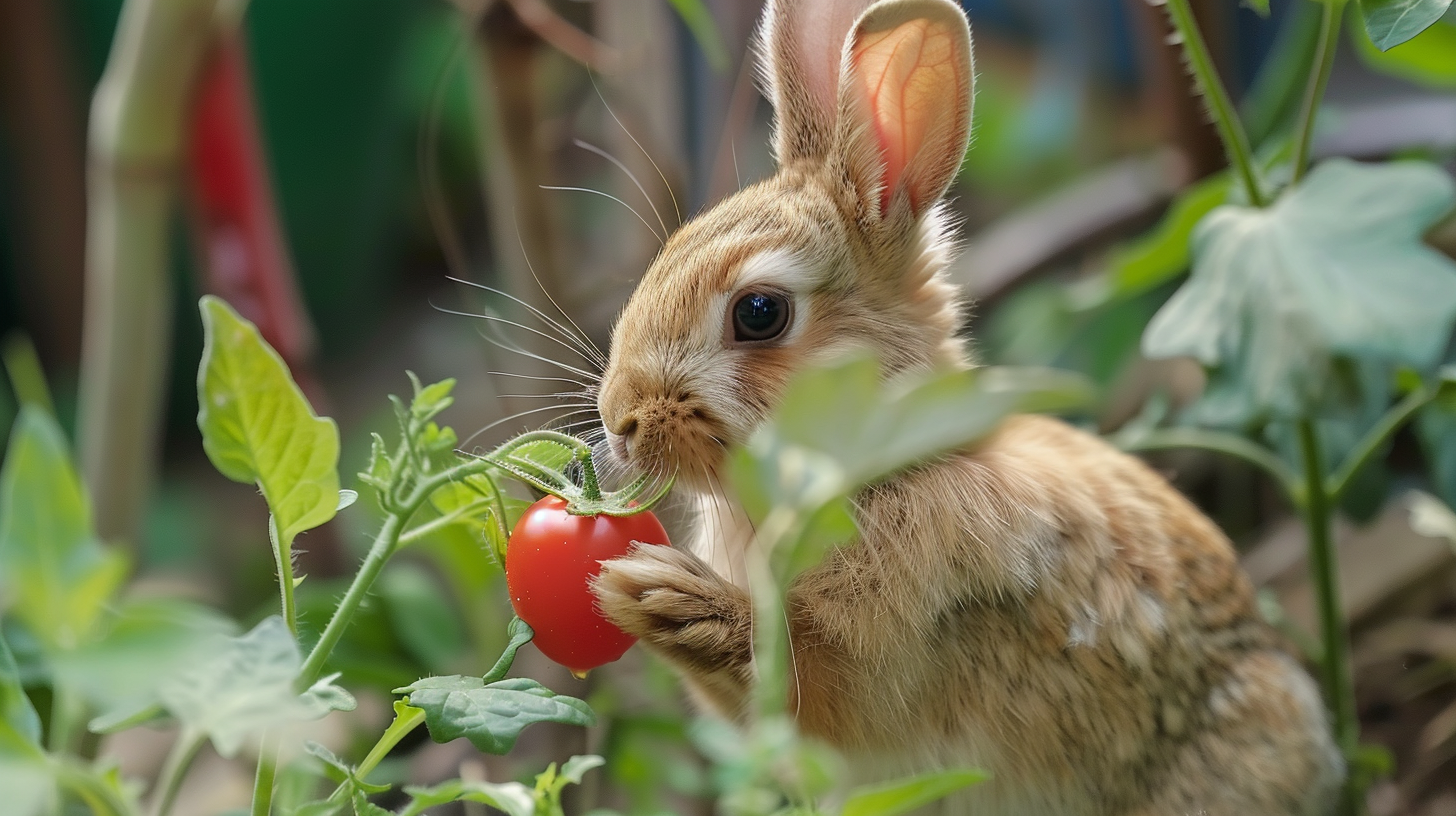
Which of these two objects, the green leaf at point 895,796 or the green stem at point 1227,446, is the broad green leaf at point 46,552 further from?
the green stem at point 1227,446

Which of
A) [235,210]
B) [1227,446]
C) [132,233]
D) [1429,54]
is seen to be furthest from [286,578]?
[1429,54]

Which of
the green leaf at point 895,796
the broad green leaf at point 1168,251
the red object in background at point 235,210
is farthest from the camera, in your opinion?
the red object in background at point 235,210

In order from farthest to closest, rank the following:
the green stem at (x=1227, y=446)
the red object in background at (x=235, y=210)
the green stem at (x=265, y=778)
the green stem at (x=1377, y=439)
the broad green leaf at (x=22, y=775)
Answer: the red object in background at (x=235, y=210) → the green stem at (x=1227, y=446) → the green stem at (x=1377, y=439) → the green stem at (x=265, y=778) → the broad green leaf at (x=22, y=775)

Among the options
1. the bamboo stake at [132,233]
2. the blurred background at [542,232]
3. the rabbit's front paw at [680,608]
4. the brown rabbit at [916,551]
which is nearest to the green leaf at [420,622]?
the blurred background at [542,232]

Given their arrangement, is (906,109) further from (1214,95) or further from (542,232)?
(542,232)

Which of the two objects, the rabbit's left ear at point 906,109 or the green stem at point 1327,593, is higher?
the rabbit's left ear at point 906,109

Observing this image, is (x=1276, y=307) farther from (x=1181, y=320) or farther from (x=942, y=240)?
(x=942, y=240)

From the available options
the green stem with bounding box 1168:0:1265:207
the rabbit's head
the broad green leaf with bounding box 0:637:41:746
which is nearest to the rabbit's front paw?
the rabbit's head
